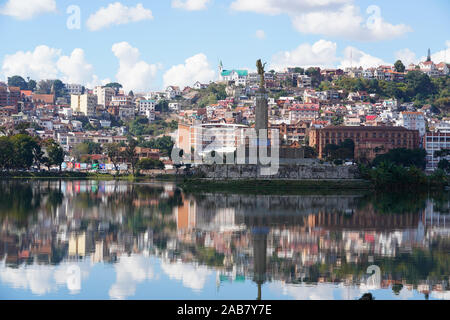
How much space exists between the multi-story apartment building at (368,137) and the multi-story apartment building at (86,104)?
61.3 metres

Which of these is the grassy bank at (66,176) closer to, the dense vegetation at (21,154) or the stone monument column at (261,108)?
the dense vegetation at (21,154)

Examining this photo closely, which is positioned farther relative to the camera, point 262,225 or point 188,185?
point 188,185

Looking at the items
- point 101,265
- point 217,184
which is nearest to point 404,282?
point 101,265

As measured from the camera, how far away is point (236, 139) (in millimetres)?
95688

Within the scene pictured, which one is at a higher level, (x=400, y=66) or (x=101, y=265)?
(x=400, y=66)

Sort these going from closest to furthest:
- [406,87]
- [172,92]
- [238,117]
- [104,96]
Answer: [238,117], [406,87], [104,96], [172,92]

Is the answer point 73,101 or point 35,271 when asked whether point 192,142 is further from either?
point 35,271

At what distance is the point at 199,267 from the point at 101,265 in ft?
7.69

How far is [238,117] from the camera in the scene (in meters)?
113

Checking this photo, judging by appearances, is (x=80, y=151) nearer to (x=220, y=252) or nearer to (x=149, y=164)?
(x=149, y=164)

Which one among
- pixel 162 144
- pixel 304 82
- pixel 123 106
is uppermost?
pixel 304 82

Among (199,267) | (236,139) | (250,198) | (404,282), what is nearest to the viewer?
(404,282)

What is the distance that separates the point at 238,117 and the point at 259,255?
311 ft

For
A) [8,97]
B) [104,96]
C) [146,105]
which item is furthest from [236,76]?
[8,97]
